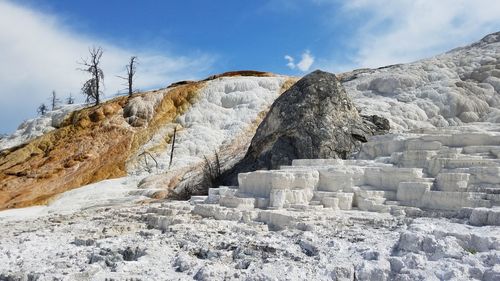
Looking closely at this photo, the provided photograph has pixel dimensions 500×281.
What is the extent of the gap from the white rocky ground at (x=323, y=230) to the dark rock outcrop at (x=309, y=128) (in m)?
2.53

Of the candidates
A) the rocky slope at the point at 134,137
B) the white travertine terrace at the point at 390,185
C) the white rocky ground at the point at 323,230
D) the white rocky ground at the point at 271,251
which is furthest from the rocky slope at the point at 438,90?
the white rocky ground at the point at 271,251

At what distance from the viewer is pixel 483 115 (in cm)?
2123

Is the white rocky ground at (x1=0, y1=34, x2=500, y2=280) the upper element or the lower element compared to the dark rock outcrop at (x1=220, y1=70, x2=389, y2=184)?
→ lower

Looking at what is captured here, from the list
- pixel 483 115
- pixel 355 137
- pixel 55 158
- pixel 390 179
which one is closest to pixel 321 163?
pixel 390 179

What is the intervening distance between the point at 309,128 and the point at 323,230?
7592 millimetres

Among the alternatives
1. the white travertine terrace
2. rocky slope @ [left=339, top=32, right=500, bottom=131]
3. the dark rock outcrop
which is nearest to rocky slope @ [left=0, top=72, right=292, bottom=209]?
the dark rock outcrop

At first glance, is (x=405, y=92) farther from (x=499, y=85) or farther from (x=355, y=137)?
(x=355, y=137)

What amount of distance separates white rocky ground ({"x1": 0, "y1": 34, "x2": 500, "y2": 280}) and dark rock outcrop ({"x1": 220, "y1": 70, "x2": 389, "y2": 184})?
2.53m

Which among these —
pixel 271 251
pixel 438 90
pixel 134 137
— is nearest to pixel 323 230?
pixel 271 251

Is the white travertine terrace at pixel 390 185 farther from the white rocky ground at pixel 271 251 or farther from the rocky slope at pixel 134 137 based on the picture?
the rocky slope at pixel 134 137

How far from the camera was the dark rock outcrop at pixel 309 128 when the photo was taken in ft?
45.8

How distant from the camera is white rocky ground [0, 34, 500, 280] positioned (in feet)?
17.7

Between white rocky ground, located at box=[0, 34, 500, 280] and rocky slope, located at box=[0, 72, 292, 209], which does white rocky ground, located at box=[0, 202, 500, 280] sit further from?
rocky slope, located at box=[0, 72, 292, 209]

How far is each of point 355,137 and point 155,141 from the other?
15076mm
